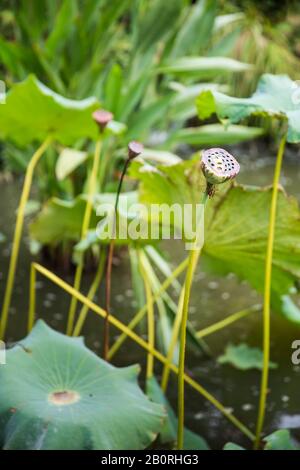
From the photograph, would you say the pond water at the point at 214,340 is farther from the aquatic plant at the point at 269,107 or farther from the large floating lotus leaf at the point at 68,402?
the large floating lotus leaf at the point at 68,402

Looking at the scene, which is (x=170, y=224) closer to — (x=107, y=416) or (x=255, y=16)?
(x=107, y=416)

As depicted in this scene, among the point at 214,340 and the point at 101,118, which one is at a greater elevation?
the point at 101,118

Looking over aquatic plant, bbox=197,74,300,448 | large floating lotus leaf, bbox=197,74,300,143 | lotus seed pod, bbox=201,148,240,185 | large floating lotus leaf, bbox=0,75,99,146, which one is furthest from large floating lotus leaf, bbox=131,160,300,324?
lotus seed pod, bbox=201,148,240,185

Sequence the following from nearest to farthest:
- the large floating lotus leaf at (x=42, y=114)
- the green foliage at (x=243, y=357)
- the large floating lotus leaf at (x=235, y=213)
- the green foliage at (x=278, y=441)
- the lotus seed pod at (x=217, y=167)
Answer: the lotus seed pod at (x=217, y=167), the green foliage at (x=278, y=441), the large floating lotus leaf at (x=235, y=213), the large floating lotus leaf at (x=42, y=114), the green foliage at (x=243, y=357)

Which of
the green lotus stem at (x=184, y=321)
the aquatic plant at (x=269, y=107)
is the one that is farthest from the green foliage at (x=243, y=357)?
the green lotus stem at (x=184, y=321)

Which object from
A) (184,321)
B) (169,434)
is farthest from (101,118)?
(169,434)

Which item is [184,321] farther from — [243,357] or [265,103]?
[243,357]
